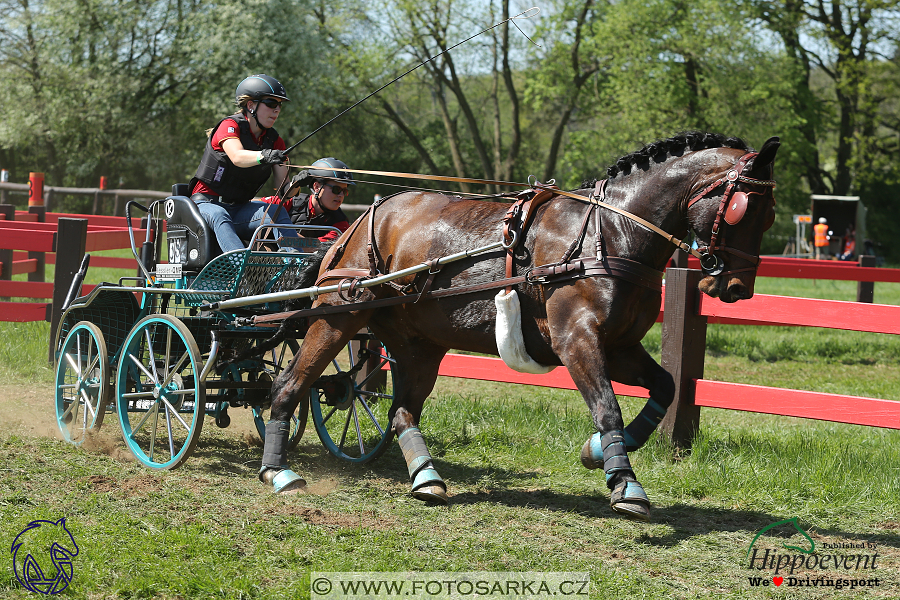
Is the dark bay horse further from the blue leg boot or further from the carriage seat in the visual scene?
the carriage seat

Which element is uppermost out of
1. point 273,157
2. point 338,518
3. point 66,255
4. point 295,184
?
point 273,157

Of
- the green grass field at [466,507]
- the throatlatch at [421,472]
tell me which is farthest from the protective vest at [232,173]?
the throatlatch at [421,472]

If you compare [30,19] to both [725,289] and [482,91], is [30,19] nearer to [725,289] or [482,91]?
[482,91]

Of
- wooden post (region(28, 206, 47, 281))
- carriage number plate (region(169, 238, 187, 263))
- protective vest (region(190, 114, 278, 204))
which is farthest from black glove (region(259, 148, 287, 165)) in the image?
wooden post (region(28, 206, 47, 281))

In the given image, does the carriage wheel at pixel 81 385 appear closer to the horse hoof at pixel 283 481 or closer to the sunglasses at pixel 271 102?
the horse hoof at pixel 283 481

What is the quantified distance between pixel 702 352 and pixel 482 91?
35250 millimetres

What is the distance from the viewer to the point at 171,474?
16.6 ft

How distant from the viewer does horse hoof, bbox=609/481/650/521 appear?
3.91m

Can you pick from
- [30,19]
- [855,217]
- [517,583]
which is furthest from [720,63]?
[517,583]

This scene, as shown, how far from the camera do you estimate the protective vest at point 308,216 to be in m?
6.09

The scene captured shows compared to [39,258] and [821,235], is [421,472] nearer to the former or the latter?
[39,258]

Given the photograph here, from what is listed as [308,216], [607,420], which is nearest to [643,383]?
[607,420]

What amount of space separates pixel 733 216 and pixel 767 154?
31cm

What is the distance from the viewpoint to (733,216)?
3.94m
